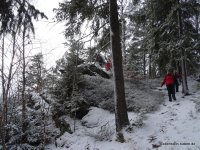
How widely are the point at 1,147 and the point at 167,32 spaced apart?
1198 cm

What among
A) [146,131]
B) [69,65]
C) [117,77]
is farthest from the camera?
[69,65]

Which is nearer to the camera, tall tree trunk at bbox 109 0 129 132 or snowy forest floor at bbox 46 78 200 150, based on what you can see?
snowy forest floor at bbox 46 78 200 150

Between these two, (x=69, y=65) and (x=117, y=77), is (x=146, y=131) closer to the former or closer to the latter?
(x=117, y=77)

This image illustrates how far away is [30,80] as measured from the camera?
12.4 metres

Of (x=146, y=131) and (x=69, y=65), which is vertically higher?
(x=69, y=65)

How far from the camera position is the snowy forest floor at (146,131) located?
7383mm

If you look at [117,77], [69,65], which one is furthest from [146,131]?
[69,65]

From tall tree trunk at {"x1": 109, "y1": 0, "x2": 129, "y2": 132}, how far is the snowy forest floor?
49 cm

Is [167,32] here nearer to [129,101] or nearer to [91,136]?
[129,101]

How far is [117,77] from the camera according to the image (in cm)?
899

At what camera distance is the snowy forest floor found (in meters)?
7.38

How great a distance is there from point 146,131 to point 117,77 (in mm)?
2545

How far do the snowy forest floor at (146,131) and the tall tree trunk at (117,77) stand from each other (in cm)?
49

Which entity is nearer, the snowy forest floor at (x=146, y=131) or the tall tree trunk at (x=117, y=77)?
the snowy forest floor at (x=146, y=131)
